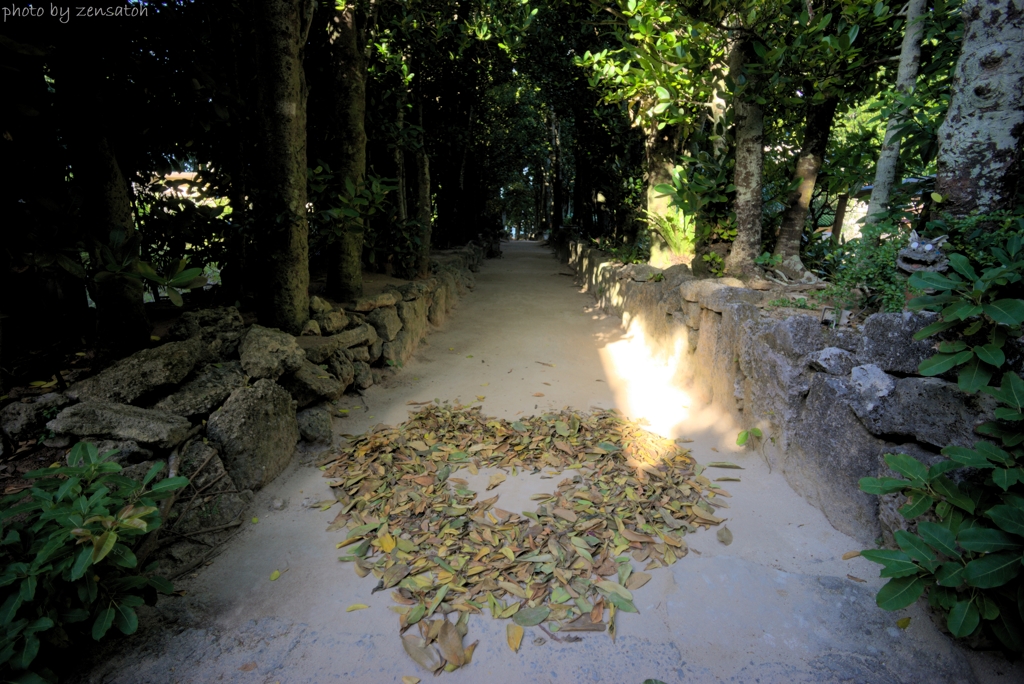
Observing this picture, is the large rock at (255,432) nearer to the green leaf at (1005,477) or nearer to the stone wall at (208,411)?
the stone wall at (208,411)

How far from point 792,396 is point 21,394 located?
4.40 m

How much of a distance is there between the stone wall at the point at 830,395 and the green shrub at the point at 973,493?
233mm

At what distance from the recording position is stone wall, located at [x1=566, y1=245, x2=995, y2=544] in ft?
8.01

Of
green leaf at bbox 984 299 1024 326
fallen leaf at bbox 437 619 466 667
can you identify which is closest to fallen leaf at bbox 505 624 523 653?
fallen leaf at bbox 437 619 466 667

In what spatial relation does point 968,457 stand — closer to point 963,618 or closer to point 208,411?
point 963,618

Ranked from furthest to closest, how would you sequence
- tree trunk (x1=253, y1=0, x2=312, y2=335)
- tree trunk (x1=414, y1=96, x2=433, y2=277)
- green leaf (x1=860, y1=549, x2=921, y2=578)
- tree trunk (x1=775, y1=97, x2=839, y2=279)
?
tree trunk (x1=414, y1=96, x2=433, y2=277)
tree trunk (x1=775, y1=97, x2=839, y2=279)
tree trunk (x1=253, y1=0, x2=312, y2=335)
green leaf (x1=860, y1=549, x2=921, y2=578)

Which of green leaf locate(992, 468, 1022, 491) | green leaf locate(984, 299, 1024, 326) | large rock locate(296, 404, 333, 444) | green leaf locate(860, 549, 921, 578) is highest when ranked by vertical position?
green leaf locate(984, 299, 1024, 326)

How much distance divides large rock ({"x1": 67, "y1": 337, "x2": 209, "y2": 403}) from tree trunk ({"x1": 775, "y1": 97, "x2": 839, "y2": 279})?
5258 mm

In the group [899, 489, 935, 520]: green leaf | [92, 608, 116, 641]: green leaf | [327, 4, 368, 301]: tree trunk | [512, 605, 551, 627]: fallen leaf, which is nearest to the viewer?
[92, 608, 116, 641]: green leaf

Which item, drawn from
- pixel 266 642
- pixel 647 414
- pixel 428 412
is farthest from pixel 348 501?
pixel 647 414

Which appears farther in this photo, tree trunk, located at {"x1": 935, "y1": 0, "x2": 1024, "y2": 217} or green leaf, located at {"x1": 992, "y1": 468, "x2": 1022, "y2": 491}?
tree trunk, located at {"x1": 935, "y1": 0, "x2": 1024, "y2": 217}

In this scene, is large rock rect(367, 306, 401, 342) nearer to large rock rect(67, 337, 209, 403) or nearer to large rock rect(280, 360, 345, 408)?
large rock rect(280, 360, 345, 408)

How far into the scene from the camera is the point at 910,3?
356cm

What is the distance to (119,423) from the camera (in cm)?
256
